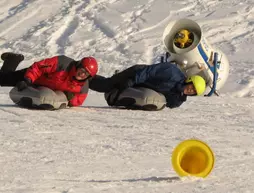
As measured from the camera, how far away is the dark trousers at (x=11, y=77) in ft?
27.9

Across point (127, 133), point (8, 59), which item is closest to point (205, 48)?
point (8, 59)

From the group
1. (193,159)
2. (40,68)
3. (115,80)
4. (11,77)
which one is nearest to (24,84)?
(40,68)

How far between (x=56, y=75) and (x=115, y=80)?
1165 millimetres

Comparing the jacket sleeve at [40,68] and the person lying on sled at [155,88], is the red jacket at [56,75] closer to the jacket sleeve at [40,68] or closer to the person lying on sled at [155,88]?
the jacket sleeve at [40,68]

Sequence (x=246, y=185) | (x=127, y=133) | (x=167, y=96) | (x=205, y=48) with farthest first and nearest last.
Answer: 1. (x=205, y=48)
2. (x=167, y=96)
3. (x=127, y=133)
4. (x=246, y=185)

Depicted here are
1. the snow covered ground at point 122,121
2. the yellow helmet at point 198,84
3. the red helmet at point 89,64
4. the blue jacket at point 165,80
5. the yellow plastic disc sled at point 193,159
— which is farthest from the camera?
the blue jacket at point 165,80

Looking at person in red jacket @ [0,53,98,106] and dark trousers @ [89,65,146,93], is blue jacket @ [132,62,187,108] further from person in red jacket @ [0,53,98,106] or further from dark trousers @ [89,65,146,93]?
person in red jacket @ [0,53,98,106]

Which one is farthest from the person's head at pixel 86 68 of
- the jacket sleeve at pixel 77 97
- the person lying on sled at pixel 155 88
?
the person lying on sled at pixel 155 88

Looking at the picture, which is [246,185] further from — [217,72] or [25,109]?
[217,72]

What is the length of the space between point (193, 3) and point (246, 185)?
12354 millimetres

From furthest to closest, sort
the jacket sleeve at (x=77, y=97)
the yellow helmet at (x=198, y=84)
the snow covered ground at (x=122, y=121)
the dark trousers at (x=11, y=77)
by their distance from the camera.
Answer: the dark trousers at (x=11, y=77) → the yellow helmet at (x=198, y=84) → the jacket sleeve at (x=77, y=97) → the snow covered ground at (x=122, y=121)

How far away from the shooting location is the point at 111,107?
8.51 meters

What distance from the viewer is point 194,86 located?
324 inches

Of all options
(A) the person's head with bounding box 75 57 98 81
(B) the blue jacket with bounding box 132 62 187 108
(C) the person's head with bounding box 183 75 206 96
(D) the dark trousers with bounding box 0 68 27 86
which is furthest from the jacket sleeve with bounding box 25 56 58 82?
(C) the person's head with bounding box 183 75 206 96
